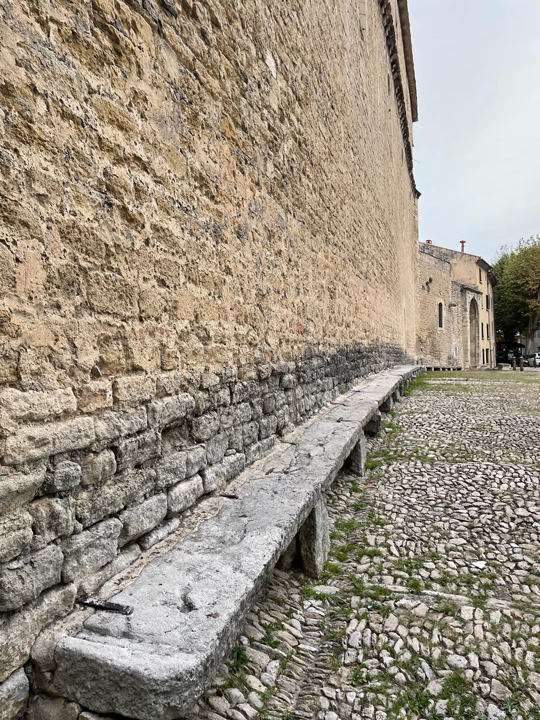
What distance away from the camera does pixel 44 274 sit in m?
1.41

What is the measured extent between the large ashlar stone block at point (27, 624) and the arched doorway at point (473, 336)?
110 ft

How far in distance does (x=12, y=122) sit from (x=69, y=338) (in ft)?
2.08

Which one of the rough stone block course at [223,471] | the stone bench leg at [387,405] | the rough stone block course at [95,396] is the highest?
the rough stone block course at [95,396]

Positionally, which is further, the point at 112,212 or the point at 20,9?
the point at 112,212

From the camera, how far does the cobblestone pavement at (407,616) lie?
66.8 inches

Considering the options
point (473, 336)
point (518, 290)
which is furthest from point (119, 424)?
point (518, 290)

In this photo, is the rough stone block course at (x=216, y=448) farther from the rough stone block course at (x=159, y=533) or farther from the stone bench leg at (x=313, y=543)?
the stone bench leg at (x=313, y=543)

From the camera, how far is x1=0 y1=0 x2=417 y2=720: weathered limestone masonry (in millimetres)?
1321

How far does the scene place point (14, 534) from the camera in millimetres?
1275

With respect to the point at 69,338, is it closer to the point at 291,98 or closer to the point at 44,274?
the point at 44,274

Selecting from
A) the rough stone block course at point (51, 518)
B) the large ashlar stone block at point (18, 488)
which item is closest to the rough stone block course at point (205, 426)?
the rough stone block course at point (51, 518)

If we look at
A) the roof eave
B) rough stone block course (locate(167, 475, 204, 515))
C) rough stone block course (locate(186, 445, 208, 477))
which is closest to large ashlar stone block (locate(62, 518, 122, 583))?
rough stone block course (locate(167, 475, 204, 515))

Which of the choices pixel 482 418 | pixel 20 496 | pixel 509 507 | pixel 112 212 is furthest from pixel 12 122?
pixel 482 418

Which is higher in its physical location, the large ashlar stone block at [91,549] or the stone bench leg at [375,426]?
the large ashlar stone block at [91,549]
